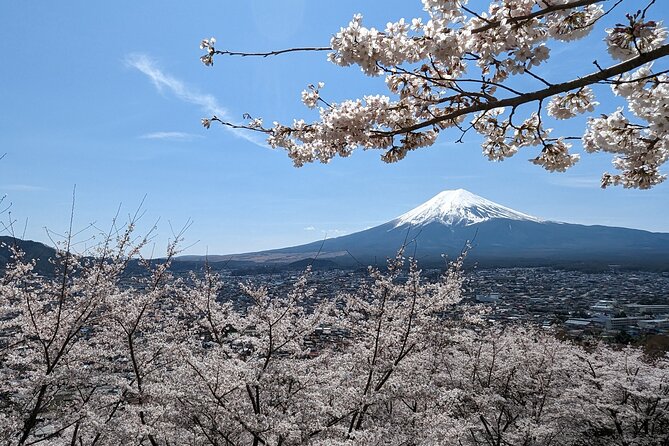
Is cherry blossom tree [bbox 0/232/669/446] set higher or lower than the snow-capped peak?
lower

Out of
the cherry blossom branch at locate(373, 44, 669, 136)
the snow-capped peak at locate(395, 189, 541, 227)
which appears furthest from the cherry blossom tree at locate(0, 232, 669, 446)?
the snow-capped peak at locate(395, 189, 541, 227)

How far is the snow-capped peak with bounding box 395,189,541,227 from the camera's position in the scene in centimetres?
16350

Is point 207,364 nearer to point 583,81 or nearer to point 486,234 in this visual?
point 583,81

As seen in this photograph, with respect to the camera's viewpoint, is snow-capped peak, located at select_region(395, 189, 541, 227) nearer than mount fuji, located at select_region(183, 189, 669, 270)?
No

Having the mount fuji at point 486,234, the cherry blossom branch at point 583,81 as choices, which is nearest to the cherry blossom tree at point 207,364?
the cherry blossom branch at point 583,81

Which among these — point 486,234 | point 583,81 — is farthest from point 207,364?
point 486,234

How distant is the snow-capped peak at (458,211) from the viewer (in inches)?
6437

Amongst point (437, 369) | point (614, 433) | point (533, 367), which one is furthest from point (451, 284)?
point (614, 433)

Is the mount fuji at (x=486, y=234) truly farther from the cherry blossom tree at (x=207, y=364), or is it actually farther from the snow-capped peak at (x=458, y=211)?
the cherry blossom tree at (x=207, y=364)

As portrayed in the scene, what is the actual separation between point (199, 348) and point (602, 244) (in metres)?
187

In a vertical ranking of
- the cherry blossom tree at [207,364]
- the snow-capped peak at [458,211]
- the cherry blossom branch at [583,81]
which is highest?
the snow-capped peak at [458,211]

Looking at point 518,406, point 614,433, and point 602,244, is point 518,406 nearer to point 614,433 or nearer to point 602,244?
point 614,433

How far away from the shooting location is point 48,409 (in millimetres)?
5320

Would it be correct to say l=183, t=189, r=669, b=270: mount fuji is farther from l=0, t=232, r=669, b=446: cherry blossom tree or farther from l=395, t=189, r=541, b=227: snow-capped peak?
l=0, t=232, r=669, b=446: cherry blossom tree
